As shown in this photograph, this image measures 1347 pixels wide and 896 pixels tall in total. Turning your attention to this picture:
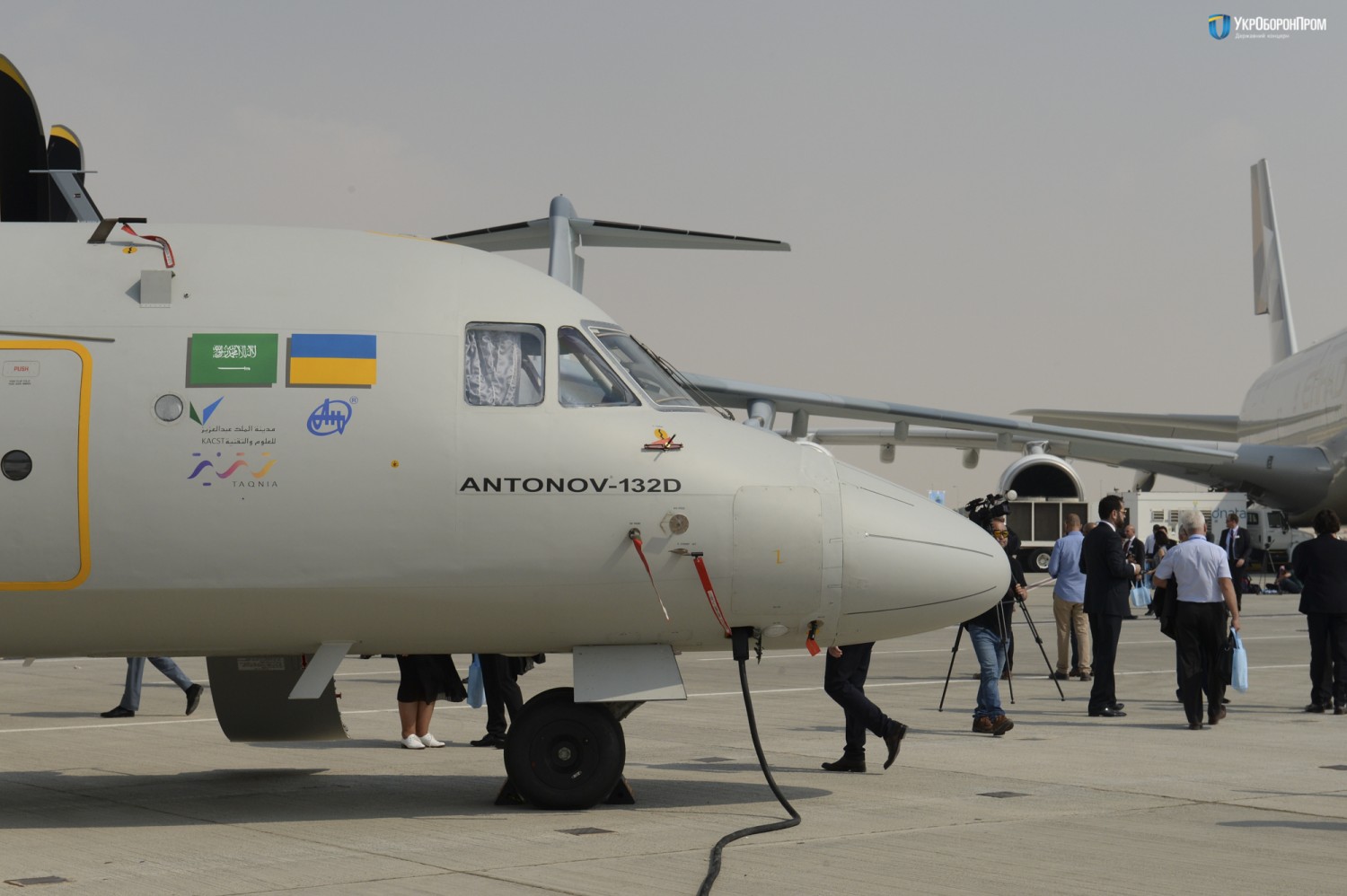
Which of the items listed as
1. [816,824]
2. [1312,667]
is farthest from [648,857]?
[1312,667]

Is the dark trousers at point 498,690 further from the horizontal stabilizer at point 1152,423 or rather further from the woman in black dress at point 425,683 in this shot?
the horizontal stabilizer at point 1152,423

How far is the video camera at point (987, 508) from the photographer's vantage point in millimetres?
12695

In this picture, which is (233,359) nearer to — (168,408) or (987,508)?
(168,408)

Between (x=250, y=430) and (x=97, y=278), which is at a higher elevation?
(x=97, y=278)

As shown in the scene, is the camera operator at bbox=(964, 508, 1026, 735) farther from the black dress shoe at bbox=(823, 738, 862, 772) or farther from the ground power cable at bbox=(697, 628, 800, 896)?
the ground power cable at bbox=(697, 628, 800, 896)

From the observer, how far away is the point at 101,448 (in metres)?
7.97

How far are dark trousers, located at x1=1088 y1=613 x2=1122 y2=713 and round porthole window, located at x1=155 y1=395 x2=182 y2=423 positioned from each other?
8541 millimetres

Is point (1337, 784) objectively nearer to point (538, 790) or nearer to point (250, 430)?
point (538, 790)

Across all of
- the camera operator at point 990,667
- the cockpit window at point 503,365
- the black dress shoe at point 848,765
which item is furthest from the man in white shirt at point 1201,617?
the cockpit window at point 503,365

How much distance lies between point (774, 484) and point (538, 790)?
2.17m

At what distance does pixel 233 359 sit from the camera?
812 cm

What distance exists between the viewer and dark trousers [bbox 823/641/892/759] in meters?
9.83

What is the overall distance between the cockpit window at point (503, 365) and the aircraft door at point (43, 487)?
2066 mm

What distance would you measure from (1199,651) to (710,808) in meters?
5.92
